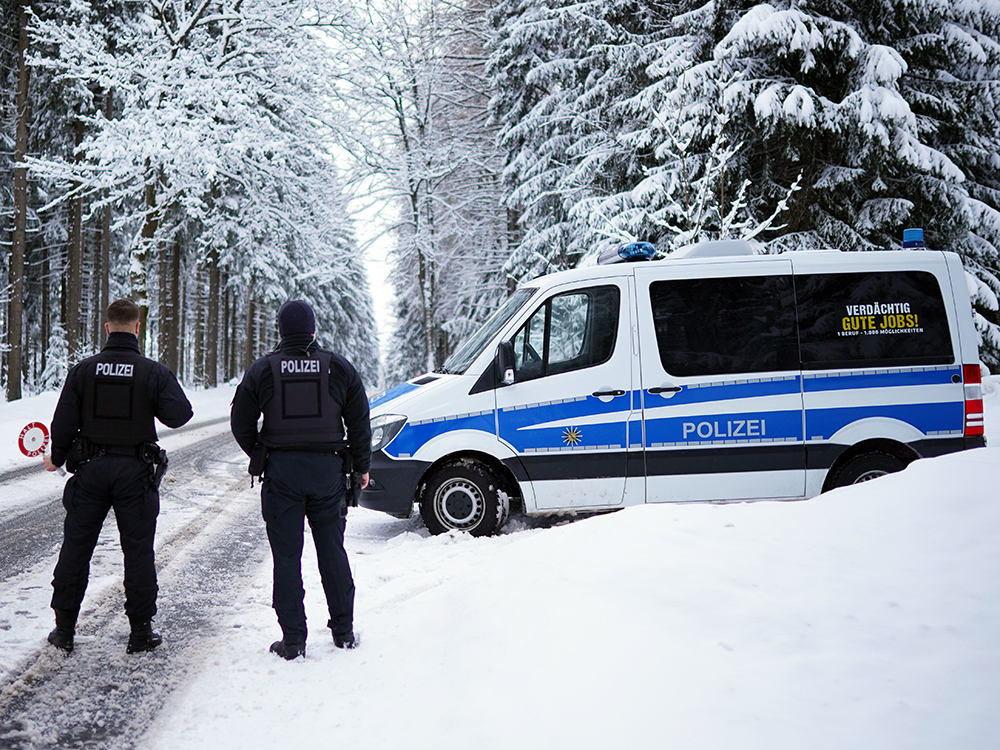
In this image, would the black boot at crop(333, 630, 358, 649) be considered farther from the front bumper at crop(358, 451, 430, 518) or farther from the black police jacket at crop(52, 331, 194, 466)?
the front bumper at crop(358, 451, 430, 518)

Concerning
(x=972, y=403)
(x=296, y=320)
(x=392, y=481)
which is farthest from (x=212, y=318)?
(x=972, y=403)

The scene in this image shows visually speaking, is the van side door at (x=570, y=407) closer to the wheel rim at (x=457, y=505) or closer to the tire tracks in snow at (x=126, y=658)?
the wheel rim at (x=457, y=505)

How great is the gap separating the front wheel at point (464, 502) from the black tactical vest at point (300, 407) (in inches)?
100

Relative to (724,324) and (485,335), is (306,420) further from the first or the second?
(724,324)

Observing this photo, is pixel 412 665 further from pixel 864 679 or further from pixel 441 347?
pixel 441 347

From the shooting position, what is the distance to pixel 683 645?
300cm

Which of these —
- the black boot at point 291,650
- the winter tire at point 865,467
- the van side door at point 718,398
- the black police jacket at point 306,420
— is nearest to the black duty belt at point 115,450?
the black police jacket at point 306,420

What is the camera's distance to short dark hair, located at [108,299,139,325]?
14.6 feet

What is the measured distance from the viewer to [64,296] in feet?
98.5

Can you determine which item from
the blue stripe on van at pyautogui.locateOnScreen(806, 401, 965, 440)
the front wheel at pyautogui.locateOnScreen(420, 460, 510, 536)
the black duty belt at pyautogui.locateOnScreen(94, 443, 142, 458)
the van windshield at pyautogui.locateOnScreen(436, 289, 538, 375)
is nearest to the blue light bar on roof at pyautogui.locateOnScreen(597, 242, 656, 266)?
the van windshield at pyautogui.locateOnScreen(436, 289, 538, 375)

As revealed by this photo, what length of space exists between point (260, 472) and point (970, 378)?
6.06 meters

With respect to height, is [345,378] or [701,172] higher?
[701,172]

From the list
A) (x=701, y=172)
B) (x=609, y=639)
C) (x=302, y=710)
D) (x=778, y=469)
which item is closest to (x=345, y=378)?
(x=302, y=710)

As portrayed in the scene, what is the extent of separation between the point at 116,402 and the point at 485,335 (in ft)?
11.3
